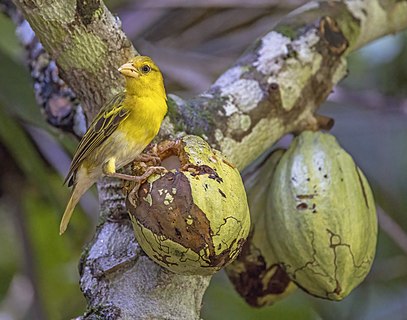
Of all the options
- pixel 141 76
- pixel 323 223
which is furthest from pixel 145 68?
pixel 323 223

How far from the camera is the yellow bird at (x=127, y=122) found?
87cm

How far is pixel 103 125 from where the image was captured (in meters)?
0.88

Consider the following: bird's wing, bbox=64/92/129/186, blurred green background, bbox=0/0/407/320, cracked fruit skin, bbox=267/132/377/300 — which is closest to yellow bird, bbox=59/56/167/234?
bird's wing, bbox=64/92/129/186

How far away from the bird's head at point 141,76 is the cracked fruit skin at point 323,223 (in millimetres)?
219

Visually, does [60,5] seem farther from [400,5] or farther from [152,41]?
[152,41]

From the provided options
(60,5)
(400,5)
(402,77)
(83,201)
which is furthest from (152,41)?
(60,5)

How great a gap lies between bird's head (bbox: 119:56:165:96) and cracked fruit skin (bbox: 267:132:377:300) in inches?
8.6

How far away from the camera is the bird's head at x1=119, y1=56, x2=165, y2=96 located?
870 mm

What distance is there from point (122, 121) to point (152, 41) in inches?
39.5

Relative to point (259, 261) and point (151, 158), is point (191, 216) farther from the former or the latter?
point (259, 261)

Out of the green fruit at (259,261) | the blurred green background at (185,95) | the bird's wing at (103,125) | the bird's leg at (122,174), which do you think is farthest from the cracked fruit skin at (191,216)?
the blurred green background at (185,95)

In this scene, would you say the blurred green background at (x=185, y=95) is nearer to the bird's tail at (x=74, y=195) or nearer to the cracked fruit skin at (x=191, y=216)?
the bird's tail at (x=74, y=195)

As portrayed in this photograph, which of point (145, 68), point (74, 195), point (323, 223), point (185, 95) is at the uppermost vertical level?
point (145, 68)

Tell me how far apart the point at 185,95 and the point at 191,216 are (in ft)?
3.02
